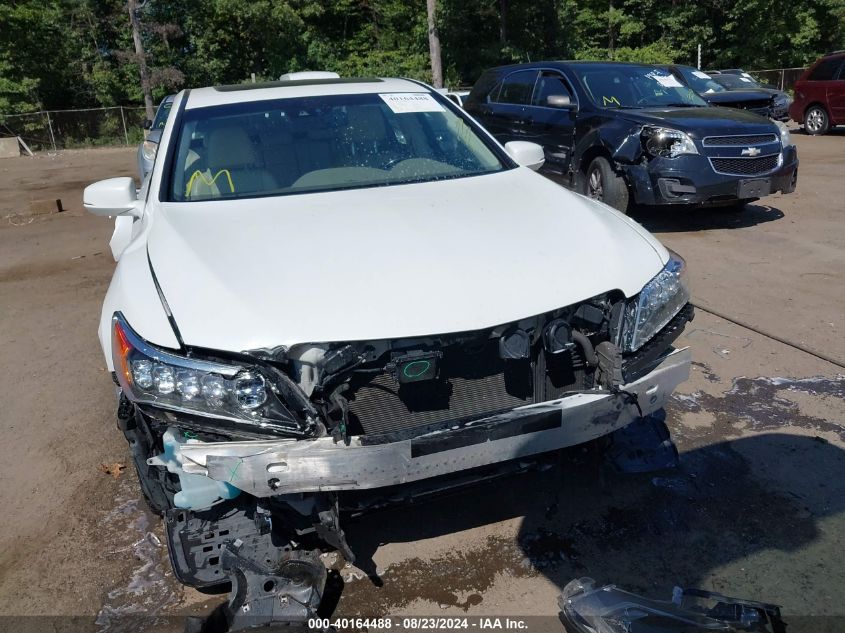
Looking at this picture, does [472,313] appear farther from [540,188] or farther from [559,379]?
[540,188]

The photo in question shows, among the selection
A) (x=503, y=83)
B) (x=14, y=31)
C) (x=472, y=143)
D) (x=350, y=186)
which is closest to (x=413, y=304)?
(x=350, y=186)

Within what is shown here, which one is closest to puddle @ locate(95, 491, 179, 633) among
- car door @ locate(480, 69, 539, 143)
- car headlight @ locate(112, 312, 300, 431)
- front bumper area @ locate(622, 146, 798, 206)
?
car headlight @ locate(112, 312, 300, 431)

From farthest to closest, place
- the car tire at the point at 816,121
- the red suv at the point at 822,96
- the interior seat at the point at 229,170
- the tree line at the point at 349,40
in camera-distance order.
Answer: the tree line at the point at 349,40
the car tire at the point at 816,121
the red suv at the point at 822,96
the interior seat at the point at 229,170

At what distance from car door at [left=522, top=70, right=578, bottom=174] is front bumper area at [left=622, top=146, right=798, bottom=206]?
1.14m

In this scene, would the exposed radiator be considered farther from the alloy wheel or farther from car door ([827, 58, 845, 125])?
the alloy wheel

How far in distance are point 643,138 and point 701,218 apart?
1.67 meters

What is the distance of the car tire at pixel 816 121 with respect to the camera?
16000 millimetres

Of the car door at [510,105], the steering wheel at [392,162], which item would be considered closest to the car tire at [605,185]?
the car door at [510,105]

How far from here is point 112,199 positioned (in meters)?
3.53

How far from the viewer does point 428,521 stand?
115 inches

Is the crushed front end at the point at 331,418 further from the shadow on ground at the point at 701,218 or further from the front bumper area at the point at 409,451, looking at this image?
the shadow on ground at the point at 701,218

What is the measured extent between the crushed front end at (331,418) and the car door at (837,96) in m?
16.1

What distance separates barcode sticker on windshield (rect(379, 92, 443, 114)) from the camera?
3881mm

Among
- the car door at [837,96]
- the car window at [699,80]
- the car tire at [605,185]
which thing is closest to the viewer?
the car tire at [605,185]
